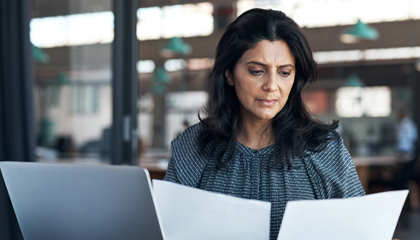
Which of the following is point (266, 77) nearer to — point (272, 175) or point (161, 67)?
point (272, 175)

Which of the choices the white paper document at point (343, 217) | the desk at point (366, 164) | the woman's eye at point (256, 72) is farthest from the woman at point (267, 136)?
the desk at point (366, 164)

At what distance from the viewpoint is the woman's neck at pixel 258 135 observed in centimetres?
166

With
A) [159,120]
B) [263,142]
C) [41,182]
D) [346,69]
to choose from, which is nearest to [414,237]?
[263,142]

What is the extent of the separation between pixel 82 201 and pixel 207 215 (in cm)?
29

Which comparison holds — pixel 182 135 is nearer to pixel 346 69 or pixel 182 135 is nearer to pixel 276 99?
pixel 276 99

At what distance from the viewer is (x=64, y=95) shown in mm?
7176

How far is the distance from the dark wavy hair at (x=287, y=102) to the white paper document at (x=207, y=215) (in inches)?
20.3

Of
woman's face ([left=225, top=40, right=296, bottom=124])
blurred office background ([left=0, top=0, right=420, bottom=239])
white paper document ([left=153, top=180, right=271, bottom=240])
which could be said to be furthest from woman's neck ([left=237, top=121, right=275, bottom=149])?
blurred office background ([left=0, top=0, right=420, bottom=239])

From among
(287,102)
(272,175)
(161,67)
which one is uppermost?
(287,102)

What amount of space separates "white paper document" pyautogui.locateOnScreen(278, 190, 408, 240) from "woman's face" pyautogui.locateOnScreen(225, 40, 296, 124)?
51 centimetres

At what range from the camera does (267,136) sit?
1.67 metres

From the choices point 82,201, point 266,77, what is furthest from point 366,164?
point 82,201

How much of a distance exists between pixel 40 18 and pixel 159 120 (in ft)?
25.7

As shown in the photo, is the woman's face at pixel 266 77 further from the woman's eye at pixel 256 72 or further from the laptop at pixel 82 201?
the laptop at pixel 82 201
